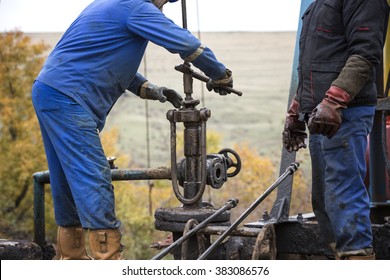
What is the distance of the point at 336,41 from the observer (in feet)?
12.0

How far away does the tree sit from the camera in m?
10.9

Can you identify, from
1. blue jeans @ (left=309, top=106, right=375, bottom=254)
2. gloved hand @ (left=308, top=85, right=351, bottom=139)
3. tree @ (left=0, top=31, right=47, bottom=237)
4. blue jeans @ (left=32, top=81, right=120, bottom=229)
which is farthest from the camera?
tree @ (left=0, top=31, right=47, bottom=237)

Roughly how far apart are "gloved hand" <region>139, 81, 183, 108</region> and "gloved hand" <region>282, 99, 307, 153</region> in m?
0.66

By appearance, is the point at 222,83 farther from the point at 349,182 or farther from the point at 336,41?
the point at 349,182

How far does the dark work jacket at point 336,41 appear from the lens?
352 centimetres

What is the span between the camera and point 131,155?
39.5 feet

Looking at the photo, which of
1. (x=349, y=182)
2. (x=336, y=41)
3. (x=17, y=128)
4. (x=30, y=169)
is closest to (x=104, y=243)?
(x=349, y=182)

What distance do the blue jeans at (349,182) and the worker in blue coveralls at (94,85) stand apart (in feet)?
2.59

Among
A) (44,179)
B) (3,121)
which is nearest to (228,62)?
(3,121)

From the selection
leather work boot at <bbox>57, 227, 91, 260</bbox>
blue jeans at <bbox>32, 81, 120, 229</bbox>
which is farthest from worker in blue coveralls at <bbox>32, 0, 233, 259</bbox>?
→ leather work boot at <bbox>57, 227, 91, 260</bbox>

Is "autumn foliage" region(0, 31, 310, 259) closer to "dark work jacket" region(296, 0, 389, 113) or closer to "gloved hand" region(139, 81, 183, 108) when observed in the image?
"gloved hand" region(139, 81, 183, 108)

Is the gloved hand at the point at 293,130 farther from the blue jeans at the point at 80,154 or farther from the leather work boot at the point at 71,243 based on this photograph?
the leather work boot at the point at 71,243

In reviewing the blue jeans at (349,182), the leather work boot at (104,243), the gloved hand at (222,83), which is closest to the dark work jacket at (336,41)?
the blue jeans at (349,182)

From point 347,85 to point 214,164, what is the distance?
1.06 meters
